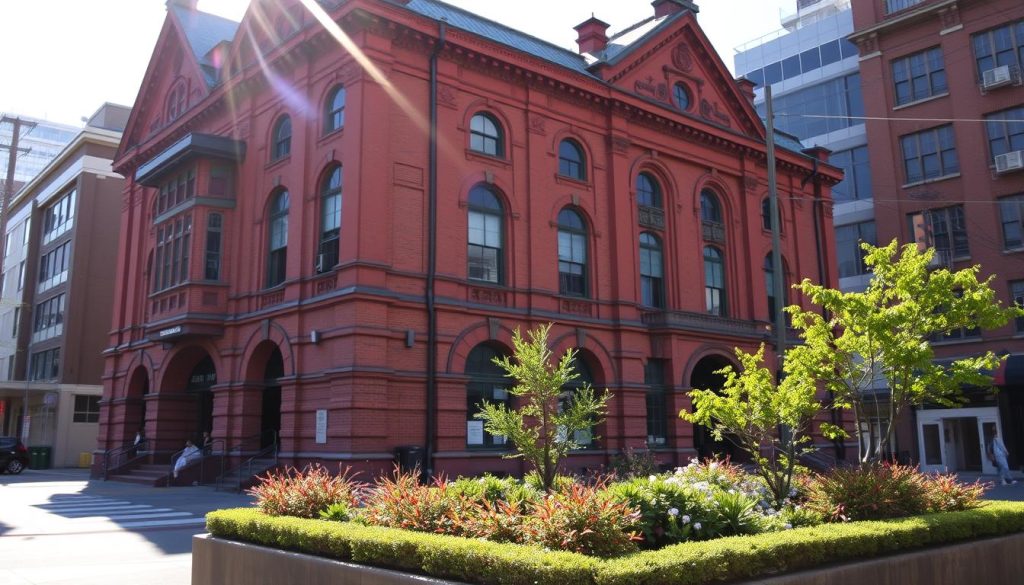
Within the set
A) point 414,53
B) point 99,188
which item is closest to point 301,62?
point 414,53

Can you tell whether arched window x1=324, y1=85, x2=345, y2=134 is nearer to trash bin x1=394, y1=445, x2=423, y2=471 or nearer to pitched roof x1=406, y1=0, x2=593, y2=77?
pitched roof x1=406, y1=0, x2=593, y2=77

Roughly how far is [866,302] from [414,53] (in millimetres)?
14955

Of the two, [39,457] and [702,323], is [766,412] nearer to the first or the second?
[702,323]

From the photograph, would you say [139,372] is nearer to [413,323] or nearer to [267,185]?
[267,185]

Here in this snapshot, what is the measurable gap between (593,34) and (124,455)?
24478mm

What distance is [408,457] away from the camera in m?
20.8

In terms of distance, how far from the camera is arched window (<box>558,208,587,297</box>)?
2680 cm

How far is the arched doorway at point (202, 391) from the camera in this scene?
2991 centimetres

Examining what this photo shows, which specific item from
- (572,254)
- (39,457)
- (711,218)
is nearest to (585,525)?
(572,254)

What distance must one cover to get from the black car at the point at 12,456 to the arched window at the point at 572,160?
29.6 m

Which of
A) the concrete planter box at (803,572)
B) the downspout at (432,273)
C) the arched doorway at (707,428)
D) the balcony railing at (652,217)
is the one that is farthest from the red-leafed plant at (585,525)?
the arched doorway at (707,428)

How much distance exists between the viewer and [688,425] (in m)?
28.3

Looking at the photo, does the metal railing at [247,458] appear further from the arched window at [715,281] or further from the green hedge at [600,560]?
the arched window at [715,281]

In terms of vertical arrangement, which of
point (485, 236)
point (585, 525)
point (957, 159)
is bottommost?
point (585, 525)
